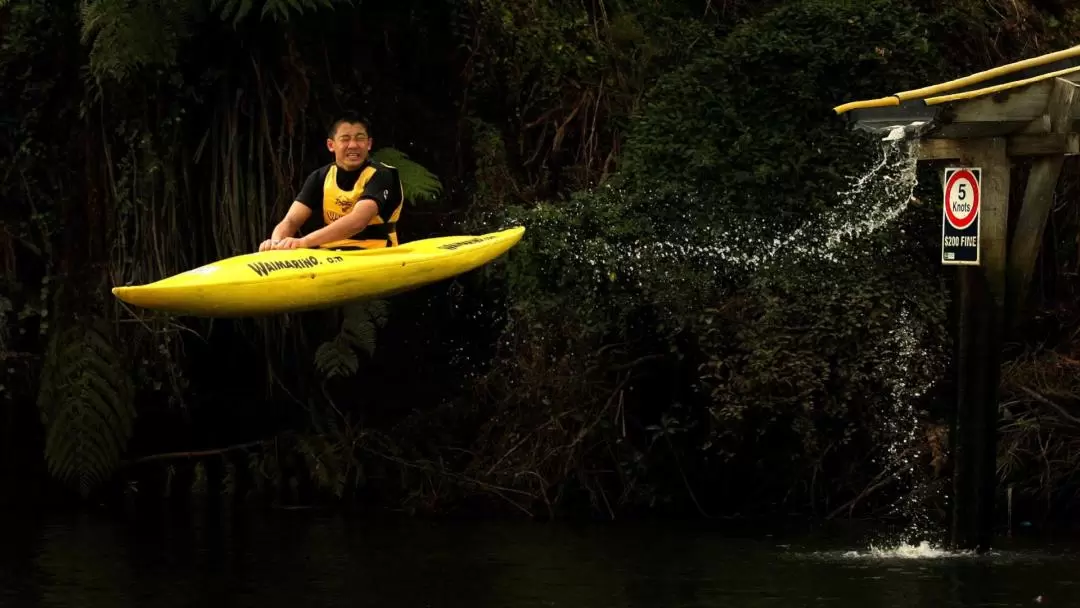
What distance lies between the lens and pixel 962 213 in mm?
13578

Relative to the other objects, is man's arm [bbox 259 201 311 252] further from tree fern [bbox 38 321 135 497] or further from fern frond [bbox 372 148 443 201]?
tree fern [bbox 38 321 135 497]

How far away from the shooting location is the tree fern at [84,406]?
16.9 m

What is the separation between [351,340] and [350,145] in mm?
2852

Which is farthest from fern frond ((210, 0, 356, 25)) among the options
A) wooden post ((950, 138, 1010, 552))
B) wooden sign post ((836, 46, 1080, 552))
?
wooden post ((950, 138, 1010, 552))

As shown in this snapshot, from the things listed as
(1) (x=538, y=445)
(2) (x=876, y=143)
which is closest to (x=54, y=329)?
(1) (x=538, y=445)

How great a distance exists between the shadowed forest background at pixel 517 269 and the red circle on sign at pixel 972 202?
1971mm

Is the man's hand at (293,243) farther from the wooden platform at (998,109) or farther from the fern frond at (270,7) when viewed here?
the wooden platform at (998,109)

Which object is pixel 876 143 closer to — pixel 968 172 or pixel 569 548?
pixel 968 172

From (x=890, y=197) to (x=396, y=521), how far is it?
170 inches

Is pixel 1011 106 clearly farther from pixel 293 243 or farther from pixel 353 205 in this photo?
pixel 293 243

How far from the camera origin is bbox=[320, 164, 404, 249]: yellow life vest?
1431cm

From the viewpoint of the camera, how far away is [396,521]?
653 inches

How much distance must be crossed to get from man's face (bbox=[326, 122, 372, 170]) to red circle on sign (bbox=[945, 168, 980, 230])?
372 centimetres

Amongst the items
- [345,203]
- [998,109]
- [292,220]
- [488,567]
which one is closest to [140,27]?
[292,220]
